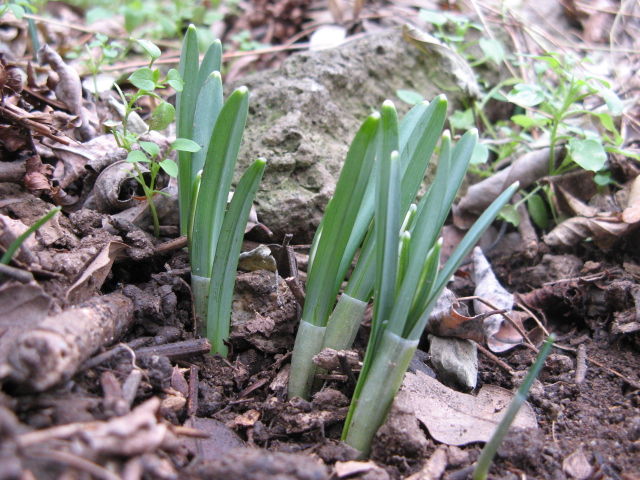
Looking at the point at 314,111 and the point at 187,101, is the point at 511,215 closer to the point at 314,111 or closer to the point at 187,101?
the point at 314,111

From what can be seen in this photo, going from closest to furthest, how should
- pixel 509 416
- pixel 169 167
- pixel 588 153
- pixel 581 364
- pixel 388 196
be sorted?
1. pixel 509 416
2. pixel 388 196
3. pixel 169 167
4. pixel 581 364
5. pixel 588 153

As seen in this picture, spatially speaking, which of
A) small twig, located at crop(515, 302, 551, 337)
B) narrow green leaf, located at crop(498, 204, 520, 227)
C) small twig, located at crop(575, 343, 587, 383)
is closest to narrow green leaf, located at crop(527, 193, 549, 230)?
narrow green leaf, located at crop(498, 204, 520, 227)

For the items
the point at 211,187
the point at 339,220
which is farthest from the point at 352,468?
the point at 211,187

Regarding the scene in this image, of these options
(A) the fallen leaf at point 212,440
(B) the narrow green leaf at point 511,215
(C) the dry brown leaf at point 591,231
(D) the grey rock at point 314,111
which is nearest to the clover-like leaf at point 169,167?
(D) the grey rock at point 314,111

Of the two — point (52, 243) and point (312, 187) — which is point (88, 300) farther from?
point (312, 187)

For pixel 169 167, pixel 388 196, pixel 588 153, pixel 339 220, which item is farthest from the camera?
pixel 588 153

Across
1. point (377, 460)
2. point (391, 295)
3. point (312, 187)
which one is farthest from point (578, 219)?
point (377, 460)

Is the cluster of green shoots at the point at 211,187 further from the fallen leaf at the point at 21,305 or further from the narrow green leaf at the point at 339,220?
the fallen leaf at the point at 21,305
